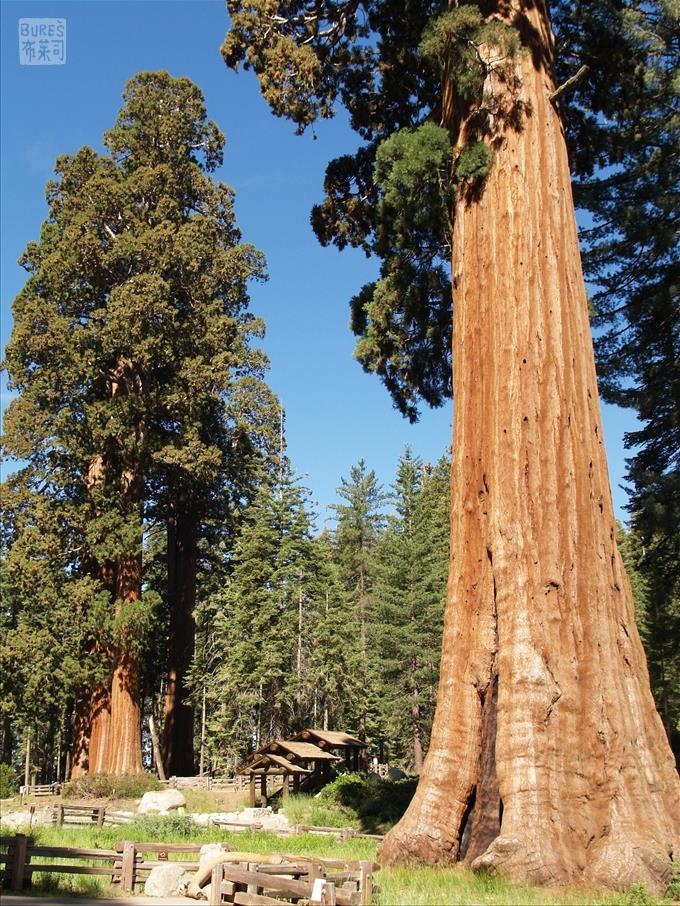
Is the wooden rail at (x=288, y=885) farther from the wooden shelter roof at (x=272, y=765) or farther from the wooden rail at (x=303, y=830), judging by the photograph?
the wooden shelter roof at (x=272, y=765)

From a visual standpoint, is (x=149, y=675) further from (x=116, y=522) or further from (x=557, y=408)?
(x=557, y=408)

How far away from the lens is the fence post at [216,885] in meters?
7.51

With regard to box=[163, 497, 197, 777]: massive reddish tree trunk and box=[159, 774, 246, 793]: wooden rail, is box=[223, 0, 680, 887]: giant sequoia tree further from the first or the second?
box=[163, 497, 197, 777]: massive reddish tree trunk

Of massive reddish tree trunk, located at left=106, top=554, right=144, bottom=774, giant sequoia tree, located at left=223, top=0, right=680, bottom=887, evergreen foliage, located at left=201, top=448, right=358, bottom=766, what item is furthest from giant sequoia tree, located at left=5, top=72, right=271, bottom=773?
giant sequoia tree, located at left=223, top=0, right=680, bottom=887

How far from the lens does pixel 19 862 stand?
9305 mm

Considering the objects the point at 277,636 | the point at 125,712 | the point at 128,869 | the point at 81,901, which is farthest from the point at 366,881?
the point at 277,636

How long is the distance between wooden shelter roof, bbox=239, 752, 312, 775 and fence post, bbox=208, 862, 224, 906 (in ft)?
58.9

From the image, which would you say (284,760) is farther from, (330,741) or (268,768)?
(330,741)

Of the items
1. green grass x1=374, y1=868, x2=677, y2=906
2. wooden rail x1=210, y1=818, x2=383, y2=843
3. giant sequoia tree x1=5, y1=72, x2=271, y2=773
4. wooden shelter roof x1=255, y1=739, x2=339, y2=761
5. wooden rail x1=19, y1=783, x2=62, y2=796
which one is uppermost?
giant sequoia tree x1=5, y1=72, x2=271, y2=773

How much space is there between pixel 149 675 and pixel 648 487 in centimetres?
2135

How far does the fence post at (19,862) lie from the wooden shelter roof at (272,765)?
53.9ft

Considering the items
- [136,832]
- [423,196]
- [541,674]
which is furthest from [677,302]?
[136,832]

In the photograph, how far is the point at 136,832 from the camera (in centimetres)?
1594

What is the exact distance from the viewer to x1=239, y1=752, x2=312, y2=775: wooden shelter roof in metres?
25.2
